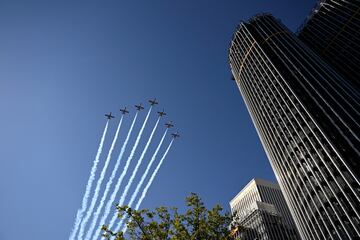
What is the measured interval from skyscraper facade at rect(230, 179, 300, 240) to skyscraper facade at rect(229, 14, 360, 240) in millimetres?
47576

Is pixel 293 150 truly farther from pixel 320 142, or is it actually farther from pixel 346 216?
pixel 346 216

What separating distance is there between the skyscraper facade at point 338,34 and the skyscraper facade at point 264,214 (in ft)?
219

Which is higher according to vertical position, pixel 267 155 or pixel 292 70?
pixel 292 70

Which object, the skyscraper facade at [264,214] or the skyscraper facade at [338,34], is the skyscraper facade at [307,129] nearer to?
the skyscraper facade at [338,34]

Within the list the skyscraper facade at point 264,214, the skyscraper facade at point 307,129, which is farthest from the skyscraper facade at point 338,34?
the skyscraper facade at point 264,214

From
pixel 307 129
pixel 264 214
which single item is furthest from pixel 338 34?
pixel 264 214

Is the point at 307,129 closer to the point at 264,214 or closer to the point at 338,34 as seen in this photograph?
the point at 338,34

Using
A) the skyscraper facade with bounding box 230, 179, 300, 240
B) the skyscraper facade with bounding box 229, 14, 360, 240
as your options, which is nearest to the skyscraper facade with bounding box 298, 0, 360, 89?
the skyscraper facade with bounding box 229, 14, 360, 240

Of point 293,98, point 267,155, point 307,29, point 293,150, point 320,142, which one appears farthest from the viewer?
point 307,29

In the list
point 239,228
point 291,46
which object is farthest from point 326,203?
point 291,46

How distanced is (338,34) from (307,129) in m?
54.5

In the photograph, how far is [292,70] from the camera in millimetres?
84125

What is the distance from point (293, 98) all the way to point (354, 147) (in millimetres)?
23053

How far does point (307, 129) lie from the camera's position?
6838 centimetres
